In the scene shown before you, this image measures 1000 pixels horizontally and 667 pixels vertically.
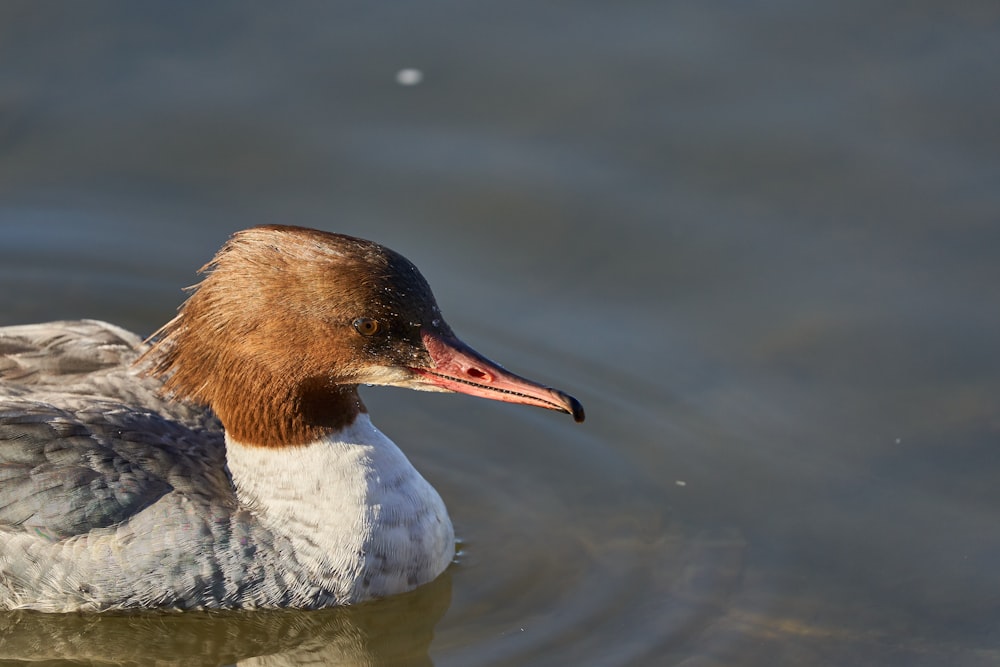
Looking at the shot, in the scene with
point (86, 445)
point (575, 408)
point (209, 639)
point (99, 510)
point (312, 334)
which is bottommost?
point (209, 639)

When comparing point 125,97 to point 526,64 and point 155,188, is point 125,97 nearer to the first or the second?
point 155,188

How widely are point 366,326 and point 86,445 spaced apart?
1.36 m

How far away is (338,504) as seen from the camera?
683 centimetres

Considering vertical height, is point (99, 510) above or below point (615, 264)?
below

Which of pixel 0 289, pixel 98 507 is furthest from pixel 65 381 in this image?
pixel 0 289

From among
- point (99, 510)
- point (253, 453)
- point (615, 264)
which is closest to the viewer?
point (99, 510)

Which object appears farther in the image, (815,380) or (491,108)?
(491,108)

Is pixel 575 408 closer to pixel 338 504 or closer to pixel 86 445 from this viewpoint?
pixel 338 504

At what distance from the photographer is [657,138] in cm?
932

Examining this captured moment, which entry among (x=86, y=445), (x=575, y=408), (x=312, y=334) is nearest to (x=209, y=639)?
(x=86, y=445)

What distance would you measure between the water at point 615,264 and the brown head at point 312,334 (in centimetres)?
105

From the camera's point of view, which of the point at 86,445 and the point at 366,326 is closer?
the point at 366,326

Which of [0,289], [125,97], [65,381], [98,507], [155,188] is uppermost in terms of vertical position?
[125,97]

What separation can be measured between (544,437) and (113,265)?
104 inches
